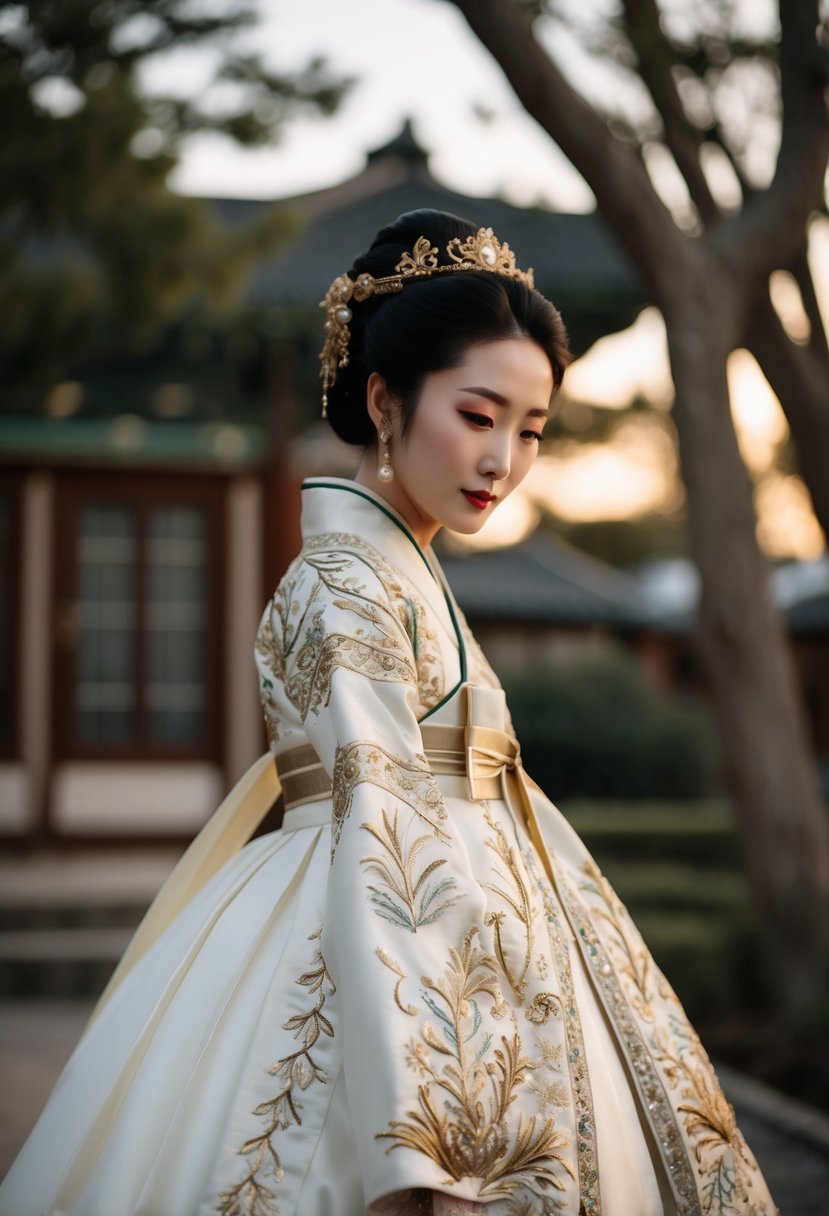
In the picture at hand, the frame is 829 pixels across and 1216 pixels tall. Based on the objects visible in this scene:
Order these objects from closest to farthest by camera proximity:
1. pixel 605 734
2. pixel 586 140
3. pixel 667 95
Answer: pixel 586 140, pixel 667 95, pixel 605 734

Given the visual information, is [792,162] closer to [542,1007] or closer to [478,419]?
[478,419]

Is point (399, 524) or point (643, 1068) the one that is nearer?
point (643, 1068)

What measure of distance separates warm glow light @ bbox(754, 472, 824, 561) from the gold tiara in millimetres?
26145

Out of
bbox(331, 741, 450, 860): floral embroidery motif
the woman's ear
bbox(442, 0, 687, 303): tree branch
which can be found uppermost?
bbox(442, 0, 687, 303): tree branch

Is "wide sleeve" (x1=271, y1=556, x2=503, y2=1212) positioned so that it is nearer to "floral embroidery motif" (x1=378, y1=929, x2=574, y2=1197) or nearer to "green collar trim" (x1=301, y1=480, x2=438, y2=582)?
"floral embroidery motif" (x1=378, y1=929, x2=574, y2=1197)

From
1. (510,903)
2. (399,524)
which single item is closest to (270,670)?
(399,524)

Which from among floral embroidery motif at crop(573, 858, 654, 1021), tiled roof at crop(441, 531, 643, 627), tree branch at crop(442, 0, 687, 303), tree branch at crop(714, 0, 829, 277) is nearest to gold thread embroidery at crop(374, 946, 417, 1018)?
floral embroidery motif at crop(573, 858, 654, 1021)

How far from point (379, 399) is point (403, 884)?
2.67ft

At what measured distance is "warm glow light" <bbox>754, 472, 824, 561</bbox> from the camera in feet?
91.3

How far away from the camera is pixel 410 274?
212cm

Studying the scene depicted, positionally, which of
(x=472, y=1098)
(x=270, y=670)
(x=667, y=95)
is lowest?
(x=472, y=1098)

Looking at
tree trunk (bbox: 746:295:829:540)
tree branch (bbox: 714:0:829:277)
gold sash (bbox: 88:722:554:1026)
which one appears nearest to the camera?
gold sash (bbox: 88:722:554:1026)

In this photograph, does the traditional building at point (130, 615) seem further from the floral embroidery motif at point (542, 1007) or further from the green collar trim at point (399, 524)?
the floral embroidery motif at point (542, 1007)

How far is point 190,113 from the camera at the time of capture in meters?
6.55
